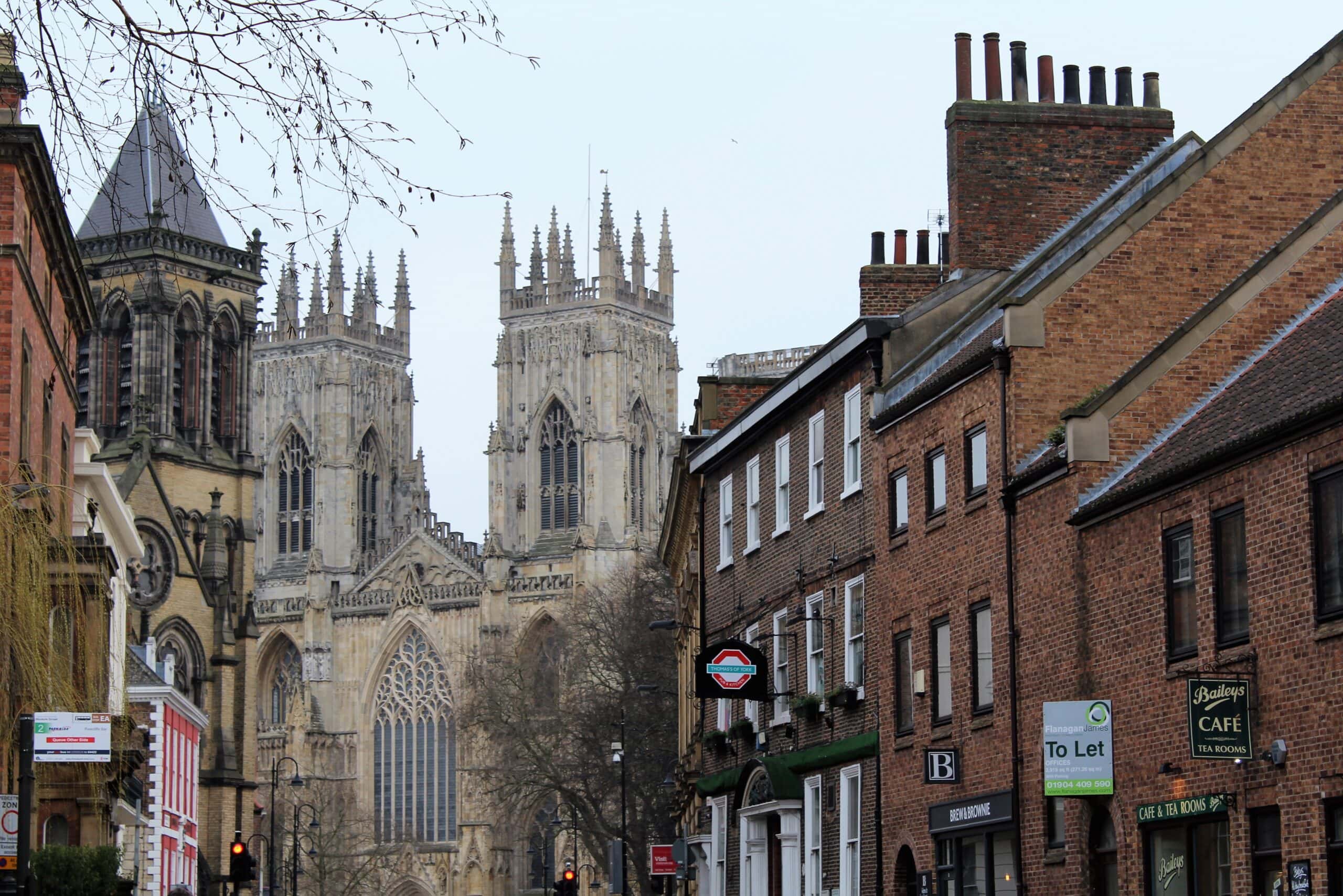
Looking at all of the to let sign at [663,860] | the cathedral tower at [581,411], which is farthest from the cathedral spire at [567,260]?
the to let sign at [663,860]

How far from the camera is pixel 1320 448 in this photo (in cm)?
1847

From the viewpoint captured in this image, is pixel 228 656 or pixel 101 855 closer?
pixel 101 855

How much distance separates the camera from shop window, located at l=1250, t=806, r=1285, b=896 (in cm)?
1891

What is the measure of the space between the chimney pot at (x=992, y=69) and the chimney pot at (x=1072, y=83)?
776 mm

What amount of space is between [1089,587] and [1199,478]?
2.52m

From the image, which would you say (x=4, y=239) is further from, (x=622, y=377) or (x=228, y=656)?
(x=622, y=377)

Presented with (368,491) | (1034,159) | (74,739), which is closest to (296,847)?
(1034,159)

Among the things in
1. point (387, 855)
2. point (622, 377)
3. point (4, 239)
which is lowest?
point (387, 855)

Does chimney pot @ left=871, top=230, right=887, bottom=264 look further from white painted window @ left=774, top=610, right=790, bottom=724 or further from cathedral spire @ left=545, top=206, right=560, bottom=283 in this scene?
cathedral spire @ left=545, top=206, right=560, bottom=283

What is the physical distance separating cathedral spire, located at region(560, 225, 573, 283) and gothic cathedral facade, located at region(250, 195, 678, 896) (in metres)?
0.11

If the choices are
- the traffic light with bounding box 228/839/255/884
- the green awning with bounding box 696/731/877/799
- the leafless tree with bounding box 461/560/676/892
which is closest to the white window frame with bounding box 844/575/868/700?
the green awning with bounding box 696/731/877/799

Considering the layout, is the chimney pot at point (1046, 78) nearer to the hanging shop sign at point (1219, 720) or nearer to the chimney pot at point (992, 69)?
the chimney pot at point (992, 69)

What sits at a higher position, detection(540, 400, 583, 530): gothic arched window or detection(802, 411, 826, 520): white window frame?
detection(540, 400, 583, 530): gothic arched window

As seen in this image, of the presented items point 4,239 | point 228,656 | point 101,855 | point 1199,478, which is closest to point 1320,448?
point 1199,478
